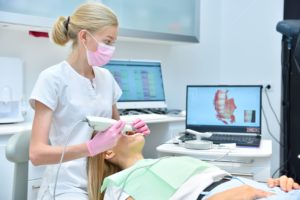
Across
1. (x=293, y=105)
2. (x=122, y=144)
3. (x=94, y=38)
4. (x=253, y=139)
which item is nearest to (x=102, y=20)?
(x=94, y=38)

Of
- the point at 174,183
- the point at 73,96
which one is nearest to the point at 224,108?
the point at 174,183

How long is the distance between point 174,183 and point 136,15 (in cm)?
136

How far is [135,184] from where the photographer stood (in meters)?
1.31

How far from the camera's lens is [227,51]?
3.18 meters

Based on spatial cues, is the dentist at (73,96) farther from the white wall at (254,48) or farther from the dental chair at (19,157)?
the white wall at (254,48)

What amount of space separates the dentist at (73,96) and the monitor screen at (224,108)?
0.84 meters

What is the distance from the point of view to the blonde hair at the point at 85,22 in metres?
1.35

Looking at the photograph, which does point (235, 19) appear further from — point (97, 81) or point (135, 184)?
point (135, 184)

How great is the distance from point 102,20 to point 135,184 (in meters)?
0.62

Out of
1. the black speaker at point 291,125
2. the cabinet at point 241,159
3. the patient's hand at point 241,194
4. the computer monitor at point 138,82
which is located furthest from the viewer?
the black speaker at point 291,125

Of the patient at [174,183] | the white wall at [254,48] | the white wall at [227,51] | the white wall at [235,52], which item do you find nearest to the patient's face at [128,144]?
the patient at [174,183]

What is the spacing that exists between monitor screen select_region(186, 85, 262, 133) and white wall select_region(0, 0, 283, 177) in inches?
28.5

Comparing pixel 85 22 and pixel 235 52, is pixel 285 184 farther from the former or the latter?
pixel 235 52

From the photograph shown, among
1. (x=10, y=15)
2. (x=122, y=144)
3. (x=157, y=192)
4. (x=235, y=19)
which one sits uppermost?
(x=235, y=19)
